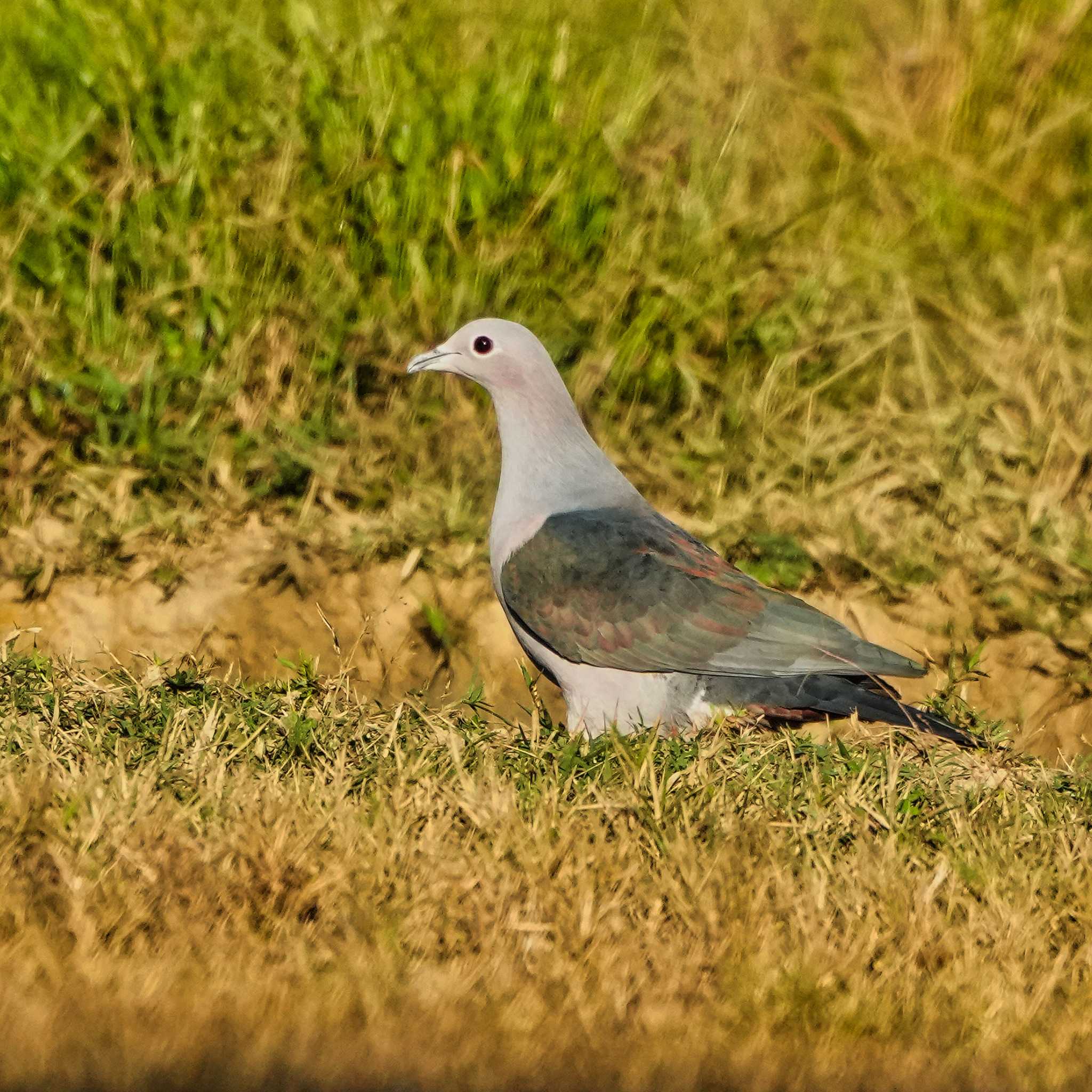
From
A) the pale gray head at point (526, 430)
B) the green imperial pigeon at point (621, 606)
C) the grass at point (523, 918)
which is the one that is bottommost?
the grass at point (523, 918)

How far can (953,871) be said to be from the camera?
3.09m

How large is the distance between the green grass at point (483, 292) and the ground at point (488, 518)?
0.02 m

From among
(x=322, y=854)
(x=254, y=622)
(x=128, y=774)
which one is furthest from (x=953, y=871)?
(x=254, y=622)

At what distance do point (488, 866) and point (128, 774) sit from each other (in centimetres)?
86

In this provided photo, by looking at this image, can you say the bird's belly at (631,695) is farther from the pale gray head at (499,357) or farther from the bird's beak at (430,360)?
the bird's beak at (430,360)

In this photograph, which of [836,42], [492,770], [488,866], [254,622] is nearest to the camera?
[488,866]

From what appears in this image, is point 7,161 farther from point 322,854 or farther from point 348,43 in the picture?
point 322,854

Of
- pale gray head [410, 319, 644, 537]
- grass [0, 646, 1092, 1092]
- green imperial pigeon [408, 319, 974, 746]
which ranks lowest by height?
grass [0, 646, 1092, 1092]

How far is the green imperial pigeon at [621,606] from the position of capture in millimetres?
4055

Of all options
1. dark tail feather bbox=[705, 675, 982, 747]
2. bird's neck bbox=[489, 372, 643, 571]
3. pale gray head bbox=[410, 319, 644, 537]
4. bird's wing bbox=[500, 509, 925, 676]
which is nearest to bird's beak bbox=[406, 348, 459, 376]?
pale gray head bbox=[410, 319, 644, 537]

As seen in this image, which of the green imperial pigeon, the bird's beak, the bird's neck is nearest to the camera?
the green imperial pigeon

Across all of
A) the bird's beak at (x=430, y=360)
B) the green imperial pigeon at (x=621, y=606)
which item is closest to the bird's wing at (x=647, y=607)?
the green imperial pigeon at (x=621, y=606)

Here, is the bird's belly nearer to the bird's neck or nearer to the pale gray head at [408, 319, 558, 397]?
the bird's neck

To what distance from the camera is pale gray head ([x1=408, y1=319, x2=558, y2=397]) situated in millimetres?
4363
